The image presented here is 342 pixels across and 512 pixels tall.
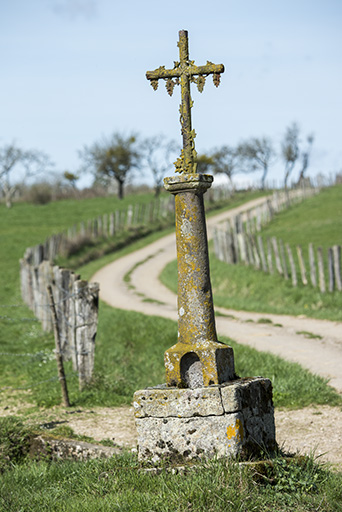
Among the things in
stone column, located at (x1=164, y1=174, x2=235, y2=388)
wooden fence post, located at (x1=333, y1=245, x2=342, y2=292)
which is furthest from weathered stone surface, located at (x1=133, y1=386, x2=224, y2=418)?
wooden fence post, located at (x1=333, y1=245, x2=342, y2=292)

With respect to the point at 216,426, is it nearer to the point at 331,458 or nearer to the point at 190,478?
the point at 190,478

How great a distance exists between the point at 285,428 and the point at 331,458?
121 cm

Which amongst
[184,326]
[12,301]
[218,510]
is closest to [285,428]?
[184,326]

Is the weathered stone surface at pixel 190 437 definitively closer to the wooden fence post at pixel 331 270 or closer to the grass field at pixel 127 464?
the grass field at pixel 127 464

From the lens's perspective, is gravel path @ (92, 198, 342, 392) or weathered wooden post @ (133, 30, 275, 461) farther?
gravel path @ (92, 198, 342, 392)

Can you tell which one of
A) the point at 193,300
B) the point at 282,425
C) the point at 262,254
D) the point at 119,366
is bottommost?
the point at 119,366

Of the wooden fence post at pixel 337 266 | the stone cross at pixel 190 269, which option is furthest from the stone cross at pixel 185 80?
the wooden fence post at pixel 337 266

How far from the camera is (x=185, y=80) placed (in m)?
5.74

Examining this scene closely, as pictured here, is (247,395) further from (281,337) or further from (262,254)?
(262,254)

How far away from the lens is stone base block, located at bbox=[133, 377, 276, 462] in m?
5.11

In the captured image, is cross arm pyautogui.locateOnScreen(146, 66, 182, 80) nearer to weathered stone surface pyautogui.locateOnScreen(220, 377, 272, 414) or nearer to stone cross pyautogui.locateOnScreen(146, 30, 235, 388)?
stone cross pyautogui.locateOnScreen(146, 30, 235, 388)

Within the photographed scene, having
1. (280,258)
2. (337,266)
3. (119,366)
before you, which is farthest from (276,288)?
(119,366)

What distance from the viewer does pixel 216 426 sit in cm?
514

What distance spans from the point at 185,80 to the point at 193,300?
6.50 ft
